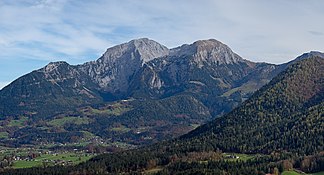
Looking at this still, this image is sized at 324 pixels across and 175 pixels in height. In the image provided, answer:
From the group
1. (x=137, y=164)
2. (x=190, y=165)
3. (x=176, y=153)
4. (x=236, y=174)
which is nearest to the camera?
(x=236, y=174)

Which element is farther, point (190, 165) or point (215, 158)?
point (215, 158)

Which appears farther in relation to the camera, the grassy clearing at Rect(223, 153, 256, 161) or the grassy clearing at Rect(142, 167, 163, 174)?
the grassy clearing at Rect(223, 153, 256, 161)

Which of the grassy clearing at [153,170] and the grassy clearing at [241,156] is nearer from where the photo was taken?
the grassy clearing at [153,170]

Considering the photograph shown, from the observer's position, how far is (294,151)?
188000mm

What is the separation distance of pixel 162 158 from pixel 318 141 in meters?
61.5

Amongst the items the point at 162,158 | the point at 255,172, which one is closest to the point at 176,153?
the point at 162,158

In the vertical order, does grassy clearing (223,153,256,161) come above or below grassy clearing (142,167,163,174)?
above

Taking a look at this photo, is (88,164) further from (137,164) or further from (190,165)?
(190,165)

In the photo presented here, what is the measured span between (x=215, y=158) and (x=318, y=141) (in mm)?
41651

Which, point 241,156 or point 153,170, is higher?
point 241,156

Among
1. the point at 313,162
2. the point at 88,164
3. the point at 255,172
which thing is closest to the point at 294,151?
the point at 313,162

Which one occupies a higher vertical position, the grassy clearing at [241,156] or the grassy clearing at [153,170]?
the grassy clearing at [241,156]

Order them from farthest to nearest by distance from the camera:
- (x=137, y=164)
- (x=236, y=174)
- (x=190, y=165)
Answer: (x=137, y=164) < (x=190, y=165) < (x=236, y=174)

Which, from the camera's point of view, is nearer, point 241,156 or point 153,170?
point 153,170
